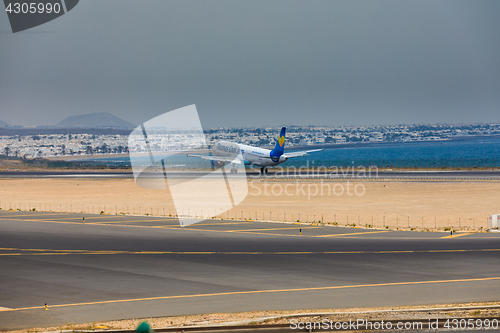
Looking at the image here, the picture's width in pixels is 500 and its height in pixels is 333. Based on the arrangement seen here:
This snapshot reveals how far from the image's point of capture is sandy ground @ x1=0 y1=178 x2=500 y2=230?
52.7 meters

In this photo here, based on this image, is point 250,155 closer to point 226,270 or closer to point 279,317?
point 226,270

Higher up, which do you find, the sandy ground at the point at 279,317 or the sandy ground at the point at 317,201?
the sandy ground at the point at 279,317

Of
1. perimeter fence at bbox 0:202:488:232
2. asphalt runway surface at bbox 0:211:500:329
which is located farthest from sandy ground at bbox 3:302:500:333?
perimeter fence at bbox 0:202:488:232

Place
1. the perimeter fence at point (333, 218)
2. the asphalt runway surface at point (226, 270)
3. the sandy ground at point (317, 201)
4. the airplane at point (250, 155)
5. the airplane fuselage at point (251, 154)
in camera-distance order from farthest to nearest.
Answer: the airplane fuselage at point (251, 154) < the airplane at point (250, 155) < the sandy ground at point (317, 201) < the perimeter fence at point (333, 218) < the asphalt runway surface at point (226, 270)

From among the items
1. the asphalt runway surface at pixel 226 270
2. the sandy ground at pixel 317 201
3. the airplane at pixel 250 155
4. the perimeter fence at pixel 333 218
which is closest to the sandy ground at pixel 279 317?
the asphalt runway surface at pixel 226 270

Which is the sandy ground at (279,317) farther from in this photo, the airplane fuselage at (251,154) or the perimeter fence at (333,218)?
the airplane fuselage at (251,154)

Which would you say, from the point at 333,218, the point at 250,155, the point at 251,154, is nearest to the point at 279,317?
the point at 333,218

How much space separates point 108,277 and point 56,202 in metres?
50.7

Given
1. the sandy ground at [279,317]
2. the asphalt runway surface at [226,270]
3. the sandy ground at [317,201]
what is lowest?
the sandy ground at [317,201]

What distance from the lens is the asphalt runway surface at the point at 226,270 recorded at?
21.7 meters

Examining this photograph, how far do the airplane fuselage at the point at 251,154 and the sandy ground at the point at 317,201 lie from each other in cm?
928

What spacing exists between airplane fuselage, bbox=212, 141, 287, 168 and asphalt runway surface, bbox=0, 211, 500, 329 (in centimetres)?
5758

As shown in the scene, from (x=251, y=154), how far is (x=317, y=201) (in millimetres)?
37602

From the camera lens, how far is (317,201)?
68.1 meters
